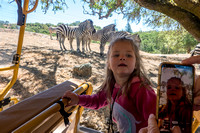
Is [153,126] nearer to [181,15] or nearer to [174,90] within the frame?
[174,90]

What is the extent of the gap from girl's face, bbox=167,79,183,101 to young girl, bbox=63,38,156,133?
0.27 m

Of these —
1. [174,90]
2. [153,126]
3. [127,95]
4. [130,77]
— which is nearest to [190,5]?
[130,77]

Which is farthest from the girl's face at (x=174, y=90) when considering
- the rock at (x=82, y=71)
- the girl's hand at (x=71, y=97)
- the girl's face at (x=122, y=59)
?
the rock at (x=82, y=71)

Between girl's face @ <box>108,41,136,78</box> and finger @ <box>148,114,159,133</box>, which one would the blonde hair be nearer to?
girl's face @ <box>108,41,136,78</box>

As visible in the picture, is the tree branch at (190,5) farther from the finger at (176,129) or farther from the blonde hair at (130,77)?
the finger at (176,129)

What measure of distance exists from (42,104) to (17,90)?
215cm

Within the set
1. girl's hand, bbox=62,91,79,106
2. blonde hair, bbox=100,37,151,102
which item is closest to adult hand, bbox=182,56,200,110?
blonde hair, bbox=100,37,151,102

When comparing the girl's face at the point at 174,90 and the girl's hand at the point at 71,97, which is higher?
the girl's face at the point at 174,90

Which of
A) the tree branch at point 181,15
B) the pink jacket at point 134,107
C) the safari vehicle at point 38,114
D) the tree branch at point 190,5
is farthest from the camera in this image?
the tree branch at point 181,15

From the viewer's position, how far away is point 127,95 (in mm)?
829

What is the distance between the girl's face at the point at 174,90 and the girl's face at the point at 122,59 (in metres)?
Result: 0.42

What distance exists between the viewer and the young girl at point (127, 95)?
76 centimetres

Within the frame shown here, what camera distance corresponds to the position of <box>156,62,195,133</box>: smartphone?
0.43 metres

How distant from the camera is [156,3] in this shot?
218 centimetres
